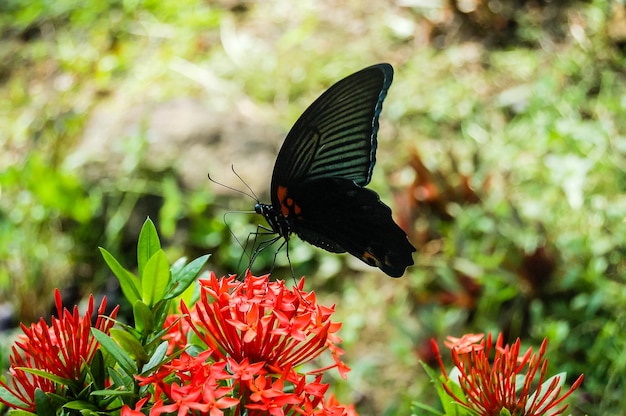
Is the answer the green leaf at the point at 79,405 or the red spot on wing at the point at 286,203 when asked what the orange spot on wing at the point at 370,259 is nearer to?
the red spot on wing at the point at 286,203

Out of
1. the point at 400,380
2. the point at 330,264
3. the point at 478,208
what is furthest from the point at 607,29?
the point at 400,380

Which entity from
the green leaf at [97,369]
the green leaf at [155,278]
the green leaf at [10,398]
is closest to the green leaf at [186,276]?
the green leaf at [155,278]

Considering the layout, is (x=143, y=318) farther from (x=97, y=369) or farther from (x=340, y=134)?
(x=340, y=134)

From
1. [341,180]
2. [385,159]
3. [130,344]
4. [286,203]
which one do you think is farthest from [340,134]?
[385,159]

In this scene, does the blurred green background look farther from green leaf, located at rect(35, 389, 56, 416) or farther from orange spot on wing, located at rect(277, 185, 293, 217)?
green leaf, located at rect(35, 389, 56, 416)

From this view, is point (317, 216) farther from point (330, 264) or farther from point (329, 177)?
point (330, 264)
